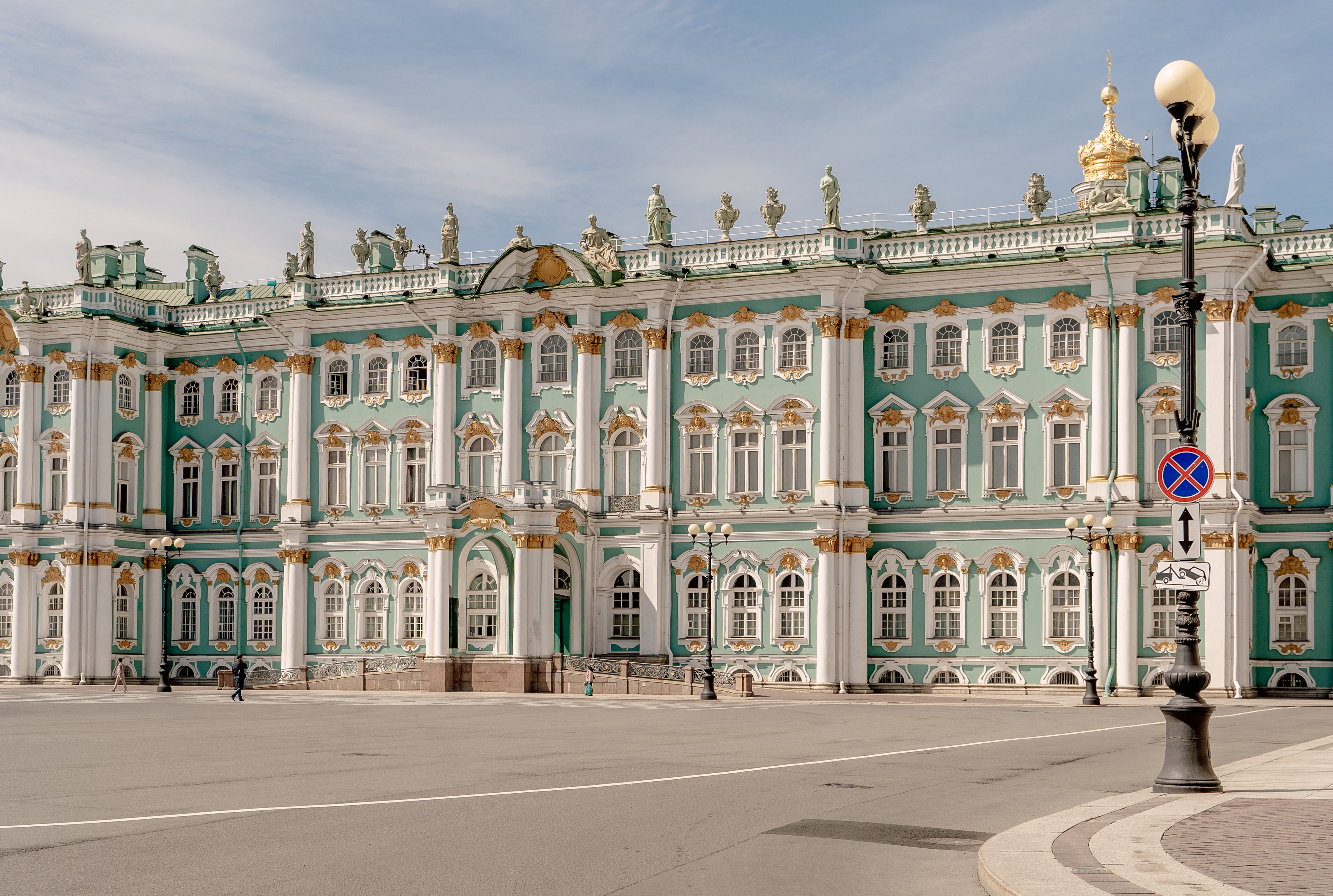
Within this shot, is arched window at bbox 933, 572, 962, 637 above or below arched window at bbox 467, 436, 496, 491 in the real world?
below

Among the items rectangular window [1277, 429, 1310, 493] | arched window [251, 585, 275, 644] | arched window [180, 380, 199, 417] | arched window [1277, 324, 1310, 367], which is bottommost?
arched window [251, 585, 275, 644]

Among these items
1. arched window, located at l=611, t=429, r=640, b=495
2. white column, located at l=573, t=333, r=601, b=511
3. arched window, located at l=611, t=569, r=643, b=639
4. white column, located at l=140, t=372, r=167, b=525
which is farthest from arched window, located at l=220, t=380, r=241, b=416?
arched window, located at l=611, t=569, r=643, b=639

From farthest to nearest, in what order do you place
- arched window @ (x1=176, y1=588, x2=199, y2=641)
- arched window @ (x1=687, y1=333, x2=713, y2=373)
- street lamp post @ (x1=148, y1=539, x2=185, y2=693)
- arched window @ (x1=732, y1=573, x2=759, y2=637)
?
arched window @ (x1=176, y1=588, x2=199, y2=641)
arched window @ (x1=687, y1=333, x2=713, y2=373)
street lamp post @ (x1=148, y1=539, x2=185, y2=693)
arched window @ (x1=732, y1=573, x2=759, y2=637)

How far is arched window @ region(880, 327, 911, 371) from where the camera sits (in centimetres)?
5666

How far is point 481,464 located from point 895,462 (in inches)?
633

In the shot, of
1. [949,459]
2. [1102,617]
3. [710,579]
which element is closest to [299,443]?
[710,579]

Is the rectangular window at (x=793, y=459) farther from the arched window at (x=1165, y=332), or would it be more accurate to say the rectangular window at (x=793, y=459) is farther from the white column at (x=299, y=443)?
the white column at (x=299, y=443)

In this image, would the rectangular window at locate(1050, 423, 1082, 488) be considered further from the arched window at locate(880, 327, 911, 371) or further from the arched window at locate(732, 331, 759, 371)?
the arched window at locate(732, 331, 759, 371)

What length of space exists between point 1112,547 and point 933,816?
37119 millimetres

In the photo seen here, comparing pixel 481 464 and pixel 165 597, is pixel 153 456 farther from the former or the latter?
pixel 481 464

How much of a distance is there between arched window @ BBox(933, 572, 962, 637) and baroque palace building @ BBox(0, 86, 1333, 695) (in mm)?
98

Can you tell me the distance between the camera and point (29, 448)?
2552 inches

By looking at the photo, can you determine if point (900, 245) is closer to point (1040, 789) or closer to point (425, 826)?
point (1040, 789)

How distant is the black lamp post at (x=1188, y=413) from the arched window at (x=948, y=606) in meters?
36.7
